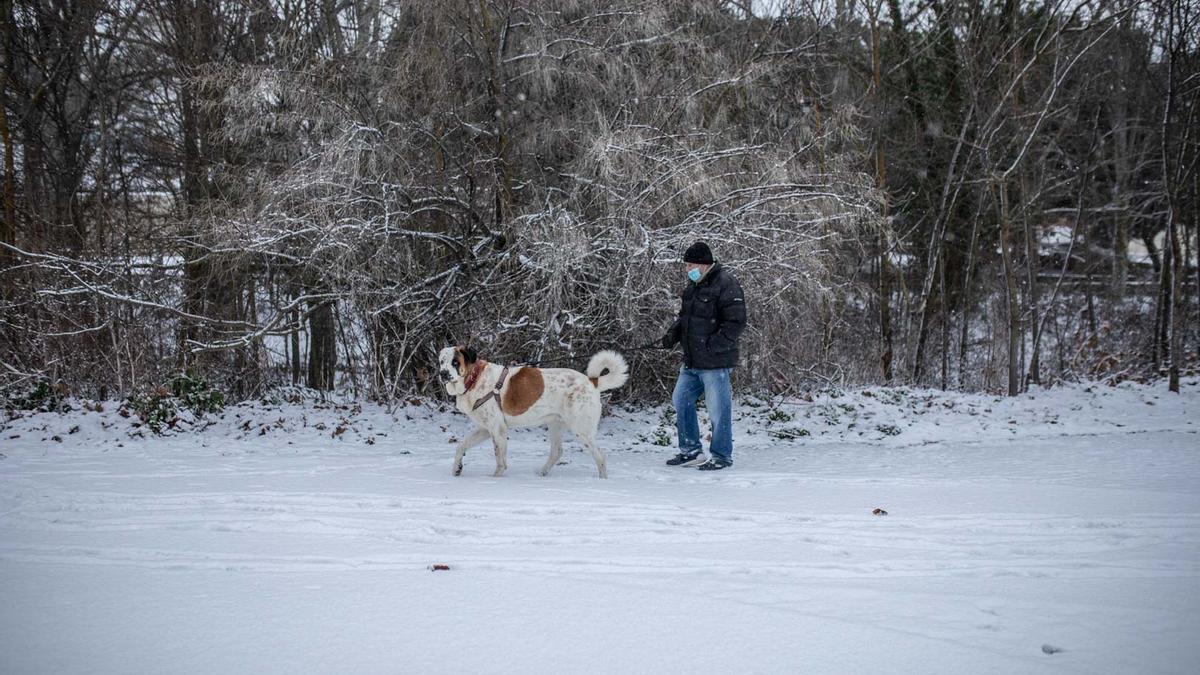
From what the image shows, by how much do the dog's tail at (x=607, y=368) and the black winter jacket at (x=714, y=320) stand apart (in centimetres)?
71

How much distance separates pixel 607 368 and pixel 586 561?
269cm

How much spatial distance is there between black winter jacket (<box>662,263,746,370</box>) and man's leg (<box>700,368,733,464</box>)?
10 cm

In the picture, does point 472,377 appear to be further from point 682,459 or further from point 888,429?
point 888,429

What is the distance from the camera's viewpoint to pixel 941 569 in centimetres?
364

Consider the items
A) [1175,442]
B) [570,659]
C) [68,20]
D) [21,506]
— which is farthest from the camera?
[68,20]

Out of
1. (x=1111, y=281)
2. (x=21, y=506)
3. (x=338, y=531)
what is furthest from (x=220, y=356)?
(x=1111, y=281)

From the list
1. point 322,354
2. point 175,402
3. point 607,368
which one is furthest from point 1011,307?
point 175,402

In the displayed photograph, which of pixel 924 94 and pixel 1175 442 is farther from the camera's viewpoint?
pixel 924 94

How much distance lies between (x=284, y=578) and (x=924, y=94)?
15.7m

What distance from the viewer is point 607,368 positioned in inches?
249

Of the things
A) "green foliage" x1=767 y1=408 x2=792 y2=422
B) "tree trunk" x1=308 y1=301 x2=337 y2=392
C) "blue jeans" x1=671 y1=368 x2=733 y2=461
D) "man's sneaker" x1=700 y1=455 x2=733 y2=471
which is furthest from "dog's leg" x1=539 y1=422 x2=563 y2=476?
"tree trunk" x1=308 y1=301 x2=337 y2=392

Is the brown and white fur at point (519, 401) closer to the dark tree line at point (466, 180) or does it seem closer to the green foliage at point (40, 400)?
the dark tree line at point (466, 180)

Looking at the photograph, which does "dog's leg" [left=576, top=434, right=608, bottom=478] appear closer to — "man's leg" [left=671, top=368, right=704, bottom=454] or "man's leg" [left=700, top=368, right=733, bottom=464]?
"man's leg" [left=671, top=368, right=704, bottom=454]

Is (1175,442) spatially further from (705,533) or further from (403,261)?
(403,261)
